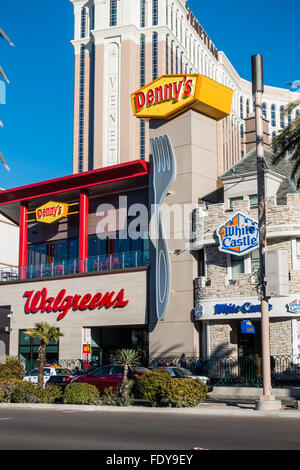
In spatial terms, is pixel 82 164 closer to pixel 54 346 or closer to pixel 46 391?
pixel 54 346

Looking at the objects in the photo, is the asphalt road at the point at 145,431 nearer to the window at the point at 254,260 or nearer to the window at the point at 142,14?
the window at the point at 254,260

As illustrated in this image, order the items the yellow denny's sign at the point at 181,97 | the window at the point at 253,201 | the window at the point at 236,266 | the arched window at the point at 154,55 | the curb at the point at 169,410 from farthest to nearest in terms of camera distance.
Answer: the arched window at the point at 154,55, the yellow denny's sign at the point at 181,97, the window at the point at 253,201, the window at the point at 236,266, the curb at the point at 169,410

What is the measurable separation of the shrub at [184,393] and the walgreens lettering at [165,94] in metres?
20.1

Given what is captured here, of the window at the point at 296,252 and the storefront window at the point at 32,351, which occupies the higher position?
the window at the point at 296,252

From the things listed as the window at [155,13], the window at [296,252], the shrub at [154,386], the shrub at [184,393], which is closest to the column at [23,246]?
the window at [296,252]

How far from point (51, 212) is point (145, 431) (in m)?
30.4

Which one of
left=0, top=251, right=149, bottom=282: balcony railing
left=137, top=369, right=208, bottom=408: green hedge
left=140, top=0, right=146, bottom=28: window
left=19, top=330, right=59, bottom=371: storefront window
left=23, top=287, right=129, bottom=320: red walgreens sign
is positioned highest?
left=140, top=0, right=146, bottom=28: window

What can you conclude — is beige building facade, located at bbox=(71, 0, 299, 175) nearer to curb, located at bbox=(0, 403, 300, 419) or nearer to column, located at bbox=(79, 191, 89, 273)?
column, located at bbox=(79, 191, 89, 273)

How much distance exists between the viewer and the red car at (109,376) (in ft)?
87.4

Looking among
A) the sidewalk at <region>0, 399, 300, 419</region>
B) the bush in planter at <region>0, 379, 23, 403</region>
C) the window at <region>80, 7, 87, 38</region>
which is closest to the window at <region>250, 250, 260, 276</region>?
the sidewalk at <region>0, 399, 300, 419</region>

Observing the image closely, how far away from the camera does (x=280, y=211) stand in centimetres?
3278

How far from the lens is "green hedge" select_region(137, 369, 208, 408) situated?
22516 mm

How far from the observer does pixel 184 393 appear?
2256 centimetres

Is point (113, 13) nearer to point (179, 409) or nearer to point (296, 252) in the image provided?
point (296, 252)
